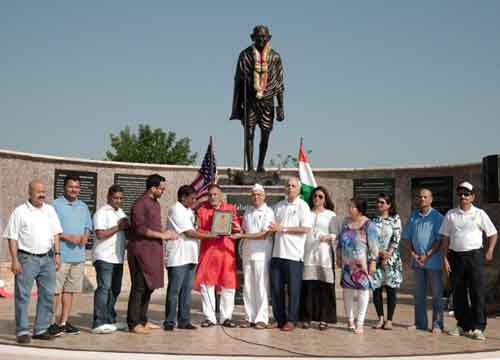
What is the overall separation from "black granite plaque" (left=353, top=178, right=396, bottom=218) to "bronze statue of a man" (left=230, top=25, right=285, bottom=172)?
442 cm

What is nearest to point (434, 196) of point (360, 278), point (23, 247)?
point (360, 278)

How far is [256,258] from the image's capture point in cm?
743

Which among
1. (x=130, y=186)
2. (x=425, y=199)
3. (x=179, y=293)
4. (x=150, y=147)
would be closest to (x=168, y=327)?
(x=179, y=293)

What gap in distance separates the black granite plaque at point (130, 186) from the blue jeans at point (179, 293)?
19.8 feet

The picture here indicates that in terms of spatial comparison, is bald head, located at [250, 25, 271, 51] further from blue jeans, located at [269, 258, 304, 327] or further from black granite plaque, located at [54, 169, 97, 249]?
black granite plaque, located at [54, 169, 97, 249]

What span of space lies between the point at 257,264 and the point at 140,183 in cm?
644

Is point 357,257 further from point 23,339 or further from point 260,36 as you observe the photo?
point 260,36

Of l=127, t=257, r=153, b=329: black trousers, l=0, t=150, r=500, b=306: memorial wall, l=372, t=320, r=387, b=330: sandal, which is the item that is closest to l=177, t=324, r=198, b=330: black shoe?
l=127, t=257, r=153, b=329: black trousers

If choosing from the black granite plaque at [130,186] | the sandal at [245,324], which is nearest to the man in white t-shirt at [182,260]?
the sandal at [245,324]

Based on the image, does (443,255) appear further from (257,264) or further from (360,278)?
(257,264)

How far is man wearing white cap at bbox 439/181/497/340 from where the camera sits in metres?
7.04

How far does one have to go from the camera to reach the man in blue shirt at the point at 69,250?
21.5 ft

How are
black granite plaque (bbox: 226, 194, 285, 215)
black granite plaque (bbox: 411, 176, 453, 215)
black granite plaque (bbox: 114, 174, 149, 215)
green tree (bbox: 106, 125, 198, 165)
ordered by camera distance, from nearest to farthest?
1. black granite plaque (bbox: 226, 194, 285, 215)
2. black granite plaque (bbox: 411, 176, 453, 215)
3. black granite plaque (bbox: 114, 174, 149, 215)
4. green tree (bbox: 106, 125, 198, 165)

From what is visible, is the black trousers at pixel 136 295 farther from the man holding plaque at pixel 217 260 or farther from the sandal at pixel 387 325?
the sandal at pixel 387 325
